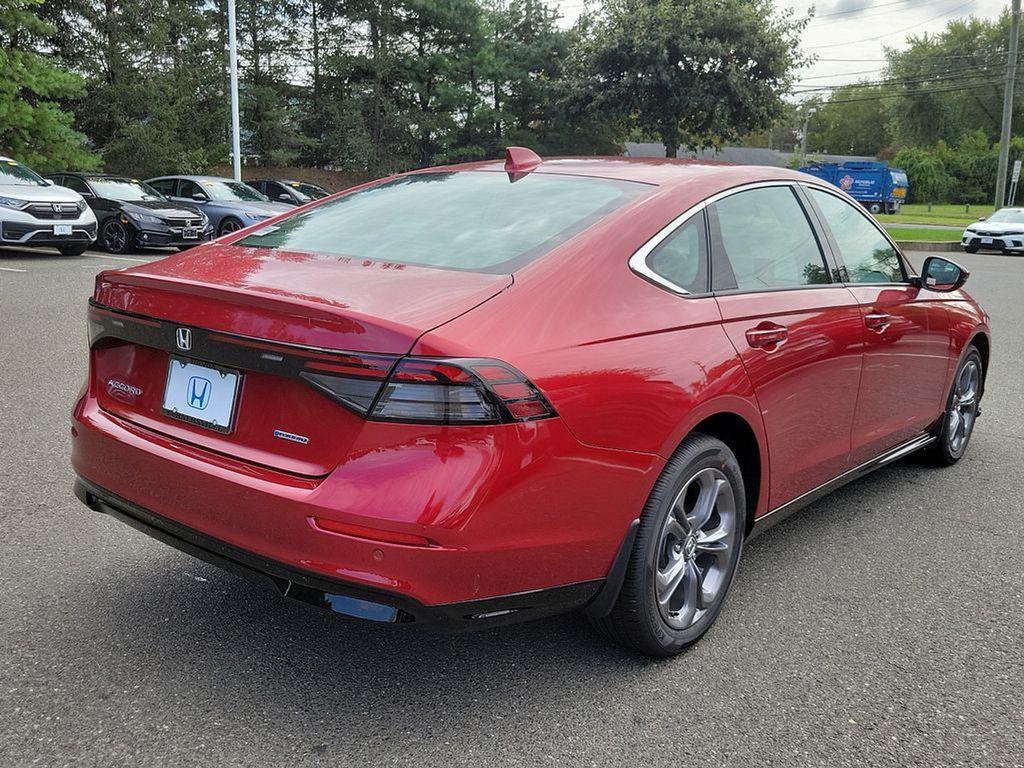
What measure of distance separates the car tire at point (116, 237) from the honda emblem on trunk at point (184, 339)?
46.6 feet

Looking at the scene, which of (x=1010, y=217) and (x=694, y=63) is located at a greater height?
(x=694, y=63)

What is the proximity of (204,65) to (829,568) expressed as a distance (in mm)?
33554

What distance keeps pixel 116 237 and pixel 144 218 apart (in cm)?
68

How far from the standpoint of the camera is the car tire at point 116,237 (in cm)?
1556

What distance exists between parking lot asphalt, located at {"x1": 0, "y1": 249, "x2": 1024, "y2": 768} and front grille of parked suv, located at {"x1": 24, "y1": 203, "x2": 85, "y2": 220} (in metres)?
11.2

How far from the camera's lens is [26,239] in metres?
13.6

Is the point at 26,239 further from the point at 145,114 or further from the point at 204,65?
the point at 204,65

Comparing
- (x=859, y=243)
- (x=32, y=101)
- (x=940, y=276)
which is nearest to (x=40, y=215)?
(x=859, y=243)

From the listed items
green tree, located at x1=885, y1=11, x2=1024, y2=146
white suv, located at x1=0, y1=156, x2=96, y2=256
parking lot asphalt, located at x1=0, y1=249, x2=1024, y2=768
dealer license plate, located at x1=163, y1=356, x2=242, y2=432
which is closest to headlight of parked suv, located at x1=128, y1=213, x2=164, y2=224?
white suv, located at x1=0, y1=156, x2=96, y2=256

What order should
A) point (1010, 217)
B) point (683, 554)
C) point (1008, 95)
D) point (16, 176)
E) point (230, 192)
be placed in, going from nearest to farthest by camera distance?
1. point (683, 554)
2. point (16, 176)
3. point (230, 192)
4. point (1010, 217)
5. point (1008, 95)

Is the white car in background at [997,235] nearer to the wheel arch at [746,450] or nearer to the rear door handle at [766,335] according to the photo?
the rear door handle at [766,335]

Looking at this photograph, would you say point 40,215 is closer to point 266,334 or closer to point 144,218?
point 144,218

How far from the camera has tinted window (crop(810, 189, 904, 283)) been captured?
3.89 meters

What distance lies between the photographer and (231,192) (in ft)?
A: 60.1
